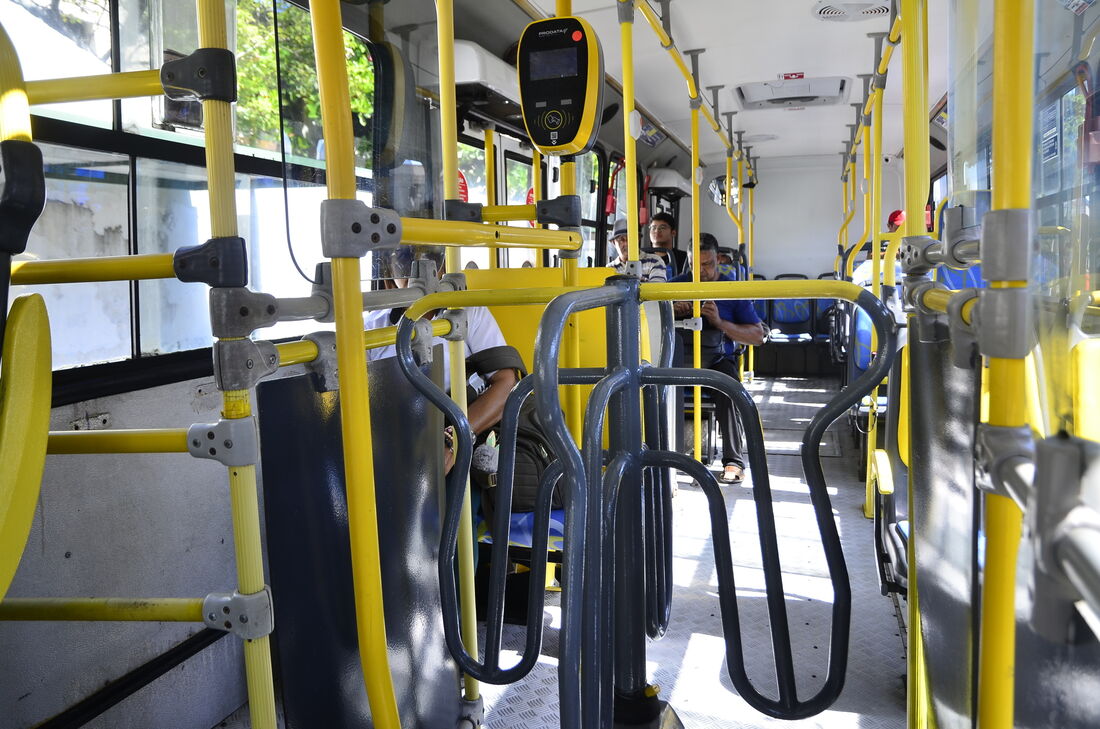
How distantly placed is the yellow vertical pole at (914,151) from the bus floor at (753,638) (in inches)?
27.9

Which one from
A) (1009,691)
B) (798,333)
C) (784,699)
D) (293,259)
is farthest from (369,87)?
(798,333)

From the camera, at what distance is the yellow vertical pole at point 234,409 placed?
1206 mm

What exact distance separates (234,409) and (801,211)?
11.7 m

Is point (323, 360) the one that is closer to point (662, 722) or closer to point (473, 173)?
point (662, 722)

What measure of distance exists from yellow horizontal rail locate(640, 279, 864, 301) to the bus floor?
1.45 meters

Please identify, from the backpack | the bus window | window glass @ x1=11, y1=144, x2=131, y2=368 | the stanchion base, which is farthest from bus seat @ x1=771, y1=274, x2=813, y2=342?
window glass @ x1=11, y1=144, x2=131, y2=368

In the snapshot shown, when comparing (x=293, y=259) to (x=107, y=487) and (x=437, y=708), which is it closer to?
(x=107, y=487)

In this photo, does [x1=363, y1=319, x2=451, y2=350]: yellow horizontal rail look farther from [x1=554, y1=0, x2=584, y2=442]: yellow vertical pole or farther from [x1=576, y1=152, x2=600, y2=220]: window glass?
[x1=576, y1=152, x2=600, y2=220]: window glass

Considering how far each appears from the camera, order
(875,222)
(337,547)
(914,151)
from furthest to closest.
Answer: (875,222) < (914,151) < (337,547)

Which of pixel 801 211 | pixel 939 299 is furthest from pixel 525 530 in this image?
pixel 801 211

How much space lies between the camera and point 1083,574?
0.38 m

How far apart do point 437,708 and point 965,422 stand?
1420 mm

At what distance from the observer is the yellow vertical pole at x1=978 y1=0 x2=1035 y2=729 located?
85 centimetres

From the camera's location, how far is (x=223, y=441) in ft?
4.09
